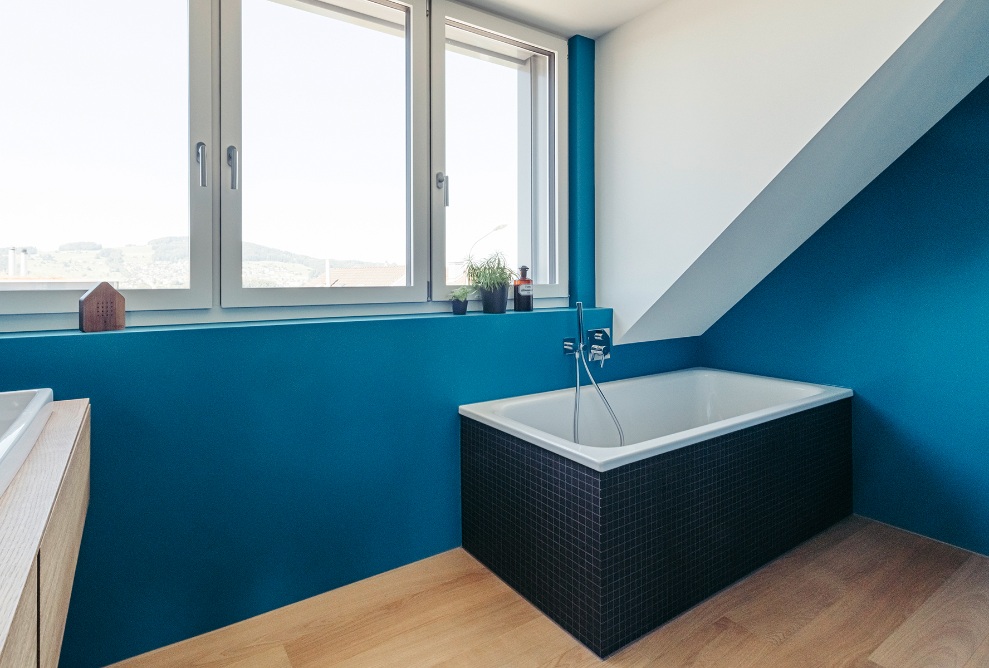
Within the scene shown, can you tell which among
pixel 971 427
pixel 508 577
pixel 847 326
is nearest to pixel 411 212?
pixel 508 577

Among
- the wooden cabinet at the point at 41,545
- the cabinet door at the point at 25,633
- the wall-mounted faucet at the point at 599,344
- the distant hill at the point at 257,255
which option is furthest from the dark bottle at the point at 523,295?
the cabinet door at the point at 25,633

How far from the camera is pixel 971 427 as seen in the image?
237cm

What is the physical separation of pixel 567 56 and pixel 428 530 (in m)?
2.36

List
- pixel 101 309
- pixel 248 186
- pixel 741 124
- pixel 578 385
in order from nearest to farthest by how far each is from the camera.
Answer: pixel 101 309 → pixel 248 186 → pixel 741 124 → pixel 578 385

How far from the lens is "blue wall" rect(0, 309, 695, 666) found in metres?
1.73

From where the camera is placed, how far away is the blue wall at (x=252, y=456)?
1.73 metres

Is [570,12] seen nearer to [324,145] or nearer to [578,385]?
[324,145]

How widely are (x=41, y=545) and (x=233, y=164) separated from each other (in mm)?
1604

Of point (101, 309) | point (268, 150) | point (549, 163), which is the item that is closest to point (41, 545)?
point (101, 309)

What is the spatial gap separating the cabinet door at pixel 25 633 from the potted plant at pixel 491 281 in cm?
198

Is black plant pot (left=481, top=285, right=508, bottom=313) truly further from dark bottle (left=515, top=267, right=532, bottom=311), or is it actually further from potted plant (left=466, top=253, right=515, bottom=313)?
dark bottle (left=515, top=267, right=532, bottom=311)

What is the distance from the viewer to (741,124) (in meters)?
2.32

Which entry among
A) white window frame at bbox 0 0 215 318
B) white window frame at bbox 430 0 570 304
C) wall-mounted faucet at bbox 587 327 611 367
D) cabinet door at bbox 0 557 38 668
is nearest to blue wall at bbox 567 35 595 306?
white window frame at bbox 430 0 570 304

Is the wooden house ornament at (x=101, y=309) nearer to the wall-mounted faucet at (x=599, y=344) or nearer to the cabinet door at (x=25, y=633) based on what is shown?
the cabinet door at (x=25, y=633)
